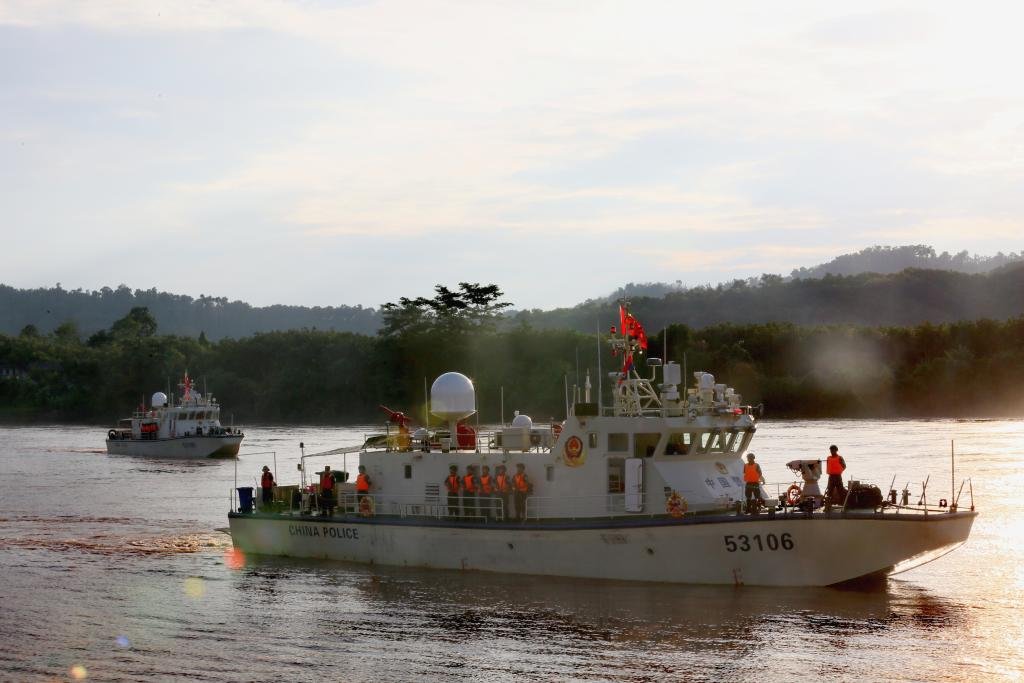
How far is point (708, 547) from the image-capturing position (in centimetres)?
2469

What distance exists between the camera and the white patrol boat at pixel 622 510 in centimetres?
2428

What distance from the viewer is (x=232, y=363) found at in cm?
12925

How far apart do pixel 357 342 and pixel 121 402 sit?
28844mm

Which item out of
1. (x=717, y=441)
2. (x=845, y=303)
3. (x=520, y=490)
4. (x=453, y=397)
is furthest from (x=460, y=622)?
(x=845, y=303)

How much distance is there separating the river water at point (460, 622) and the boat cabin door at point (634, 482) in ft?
5.79

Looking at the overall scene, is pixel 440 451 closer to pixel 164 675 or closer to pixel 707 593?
pixel 707 593

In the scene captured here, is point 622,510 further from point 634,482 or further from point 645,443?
point 645,443

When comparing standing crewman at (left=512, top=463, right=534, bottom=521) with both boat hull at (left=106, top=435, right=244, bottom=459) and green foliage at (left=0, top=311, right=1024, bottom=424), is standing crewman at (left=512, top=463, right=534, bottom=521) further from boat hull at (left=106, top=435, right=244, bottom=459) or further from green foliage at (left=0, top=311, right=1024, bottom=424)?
green foliage at (left=0, top=311, right=1024, bottom=424)

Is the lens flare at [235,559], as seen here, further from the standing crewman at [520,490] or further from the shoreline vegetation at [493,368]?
the shoreline vegetation at [493,368]

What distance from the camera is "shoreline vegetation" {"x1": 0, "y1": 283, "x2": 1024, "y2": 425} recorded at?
3716 inches

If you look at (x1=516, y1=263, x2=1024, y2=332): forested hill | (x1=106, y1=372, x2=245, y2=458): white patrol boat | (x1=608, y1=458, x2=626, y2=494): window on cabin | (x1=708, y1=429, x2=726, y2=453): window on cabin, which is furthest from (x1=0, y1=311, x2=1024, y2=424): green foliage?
(x1=608, y1=458, x2=626, y2=494): window on cabin

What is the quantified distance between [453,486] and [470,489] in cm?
44

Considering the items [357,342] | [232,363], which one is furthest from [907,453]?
[232,363]

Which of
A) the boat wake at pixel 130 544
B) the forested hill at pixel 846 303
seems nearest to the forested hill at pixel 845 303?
the forested hill at pixel 846 303
